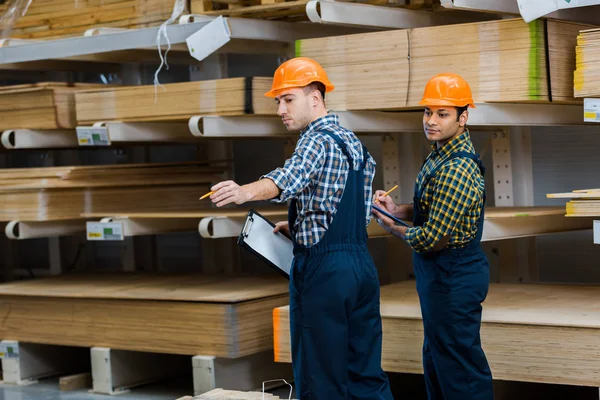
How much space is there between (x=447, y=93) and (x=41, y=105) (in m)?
3.45

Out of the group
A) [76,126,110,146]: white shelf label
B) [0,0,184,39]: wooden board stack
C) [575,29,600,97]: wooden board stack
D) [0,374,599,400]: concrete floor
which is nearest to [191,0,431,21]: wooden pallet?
[0,0,184,39]: wooden board stack

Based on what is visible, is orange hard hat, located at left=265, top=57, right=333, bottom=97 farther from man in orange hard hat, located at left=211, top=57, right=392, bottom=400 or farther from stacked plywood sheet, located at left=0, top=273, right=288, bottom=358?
stacked plywood sheet, located at left=0, top=273, right=288, bottom=358

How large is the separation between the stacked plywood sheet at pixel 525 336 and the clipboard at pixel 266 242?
81 centimetres

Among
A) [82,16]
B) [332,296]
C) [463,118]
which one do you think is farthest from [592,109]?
[82,16]

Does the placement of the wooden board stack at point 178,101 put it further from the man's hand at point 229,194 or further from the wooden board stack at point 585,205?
the man's hand at point 229,194

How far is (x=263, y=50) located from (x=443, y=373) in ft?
10.3

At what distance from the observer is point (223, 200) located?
375 cm

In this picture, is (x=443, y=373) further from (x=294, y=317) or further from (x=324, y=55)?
(x=324, y=55)

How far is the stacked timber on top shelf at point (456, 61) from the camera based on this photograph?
5.21 meters

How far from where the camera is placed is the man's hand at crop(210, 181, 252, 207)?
12.2 ft

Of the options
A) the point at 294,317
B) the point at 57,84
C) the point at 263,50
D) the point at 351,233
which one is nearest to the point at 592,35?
the point at 351,233

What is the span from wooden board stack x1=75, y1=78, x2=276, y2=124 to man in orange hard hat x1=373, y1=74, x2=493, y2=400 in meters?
1.58

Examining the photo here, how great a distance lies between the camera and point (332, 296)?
4.22m

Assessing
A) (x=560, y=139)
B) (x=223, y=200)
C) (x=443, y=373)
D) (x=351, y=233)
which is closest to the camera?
(x=223, y=200)
